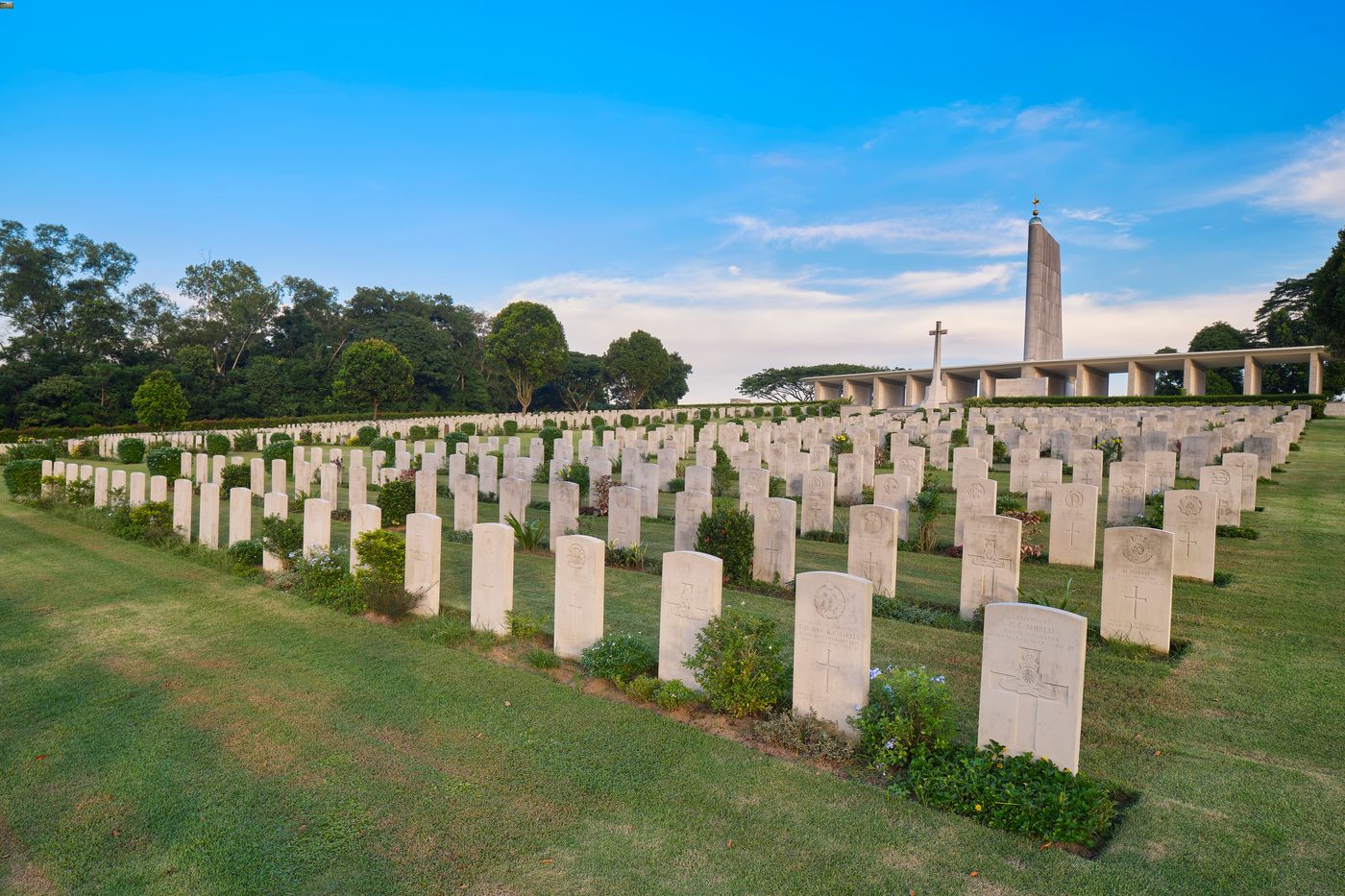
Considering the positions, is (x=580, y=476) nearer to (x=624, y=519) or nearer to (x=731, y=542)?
(x=624, y=519)

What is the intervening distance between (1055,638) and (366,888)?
3.56m

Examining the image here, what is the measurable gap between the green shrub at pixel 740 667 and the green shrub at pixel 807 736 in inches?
7.0

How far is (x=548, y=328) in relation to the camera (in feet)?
170

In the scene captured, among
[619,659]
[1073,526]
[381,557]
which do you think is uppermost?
[1073,526]

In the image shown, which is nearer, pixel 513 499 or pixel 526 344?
pixel 513 499

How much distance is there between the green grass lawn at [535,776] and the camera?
11.1ft

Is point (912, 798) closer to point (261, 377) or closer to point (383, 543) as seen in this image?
point (383, 543)

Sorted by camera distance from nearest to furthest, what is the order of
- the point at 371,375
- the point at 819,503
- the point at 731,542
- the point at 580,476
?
the point at 731,542
the point at 819,503
the point at 580,476
the point at 371,375

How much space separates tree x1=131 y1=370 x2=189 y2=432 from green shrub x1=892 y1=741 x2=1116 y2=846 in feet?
127

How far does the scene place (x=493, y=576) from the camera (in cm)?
659

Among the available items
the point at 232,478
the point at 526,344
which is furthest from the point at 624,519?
the point at 526,344

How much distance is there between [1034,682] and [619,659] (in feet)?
9.21

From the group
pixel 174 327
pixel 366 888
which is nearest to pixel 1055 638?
pixel 366 888

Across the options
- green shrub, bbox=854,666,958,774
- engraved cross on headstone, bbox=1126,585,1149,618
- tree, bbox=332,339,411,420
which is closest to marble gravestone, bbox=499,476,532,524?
A: green shrub, bbox=854,666,958,774
